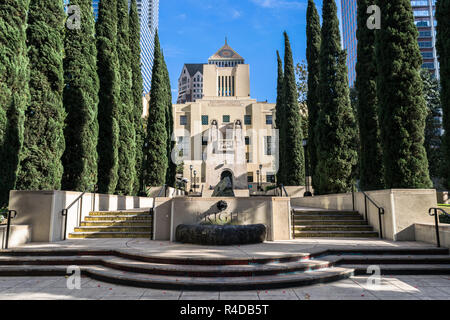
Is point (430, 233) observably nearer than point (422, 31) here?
Yes

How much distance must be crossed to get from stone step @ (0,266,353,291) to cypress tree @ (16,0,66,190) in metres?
4.14

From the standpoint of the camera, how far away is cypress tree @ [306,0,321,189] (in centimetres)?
1684

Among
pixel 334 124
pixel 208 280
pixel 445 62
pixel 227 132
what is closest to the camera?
pixel 208 280

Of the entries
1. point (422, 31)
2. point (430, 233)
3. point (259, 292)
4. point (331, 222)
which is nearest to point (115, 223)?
point (259, 292)

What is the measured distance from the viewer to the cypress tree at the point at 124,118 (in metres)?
14.5

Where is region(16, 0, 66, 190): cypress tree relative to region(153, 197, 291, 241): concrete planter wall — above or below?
above

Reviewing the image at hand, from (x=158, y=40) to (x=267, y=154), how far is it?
81.0ft

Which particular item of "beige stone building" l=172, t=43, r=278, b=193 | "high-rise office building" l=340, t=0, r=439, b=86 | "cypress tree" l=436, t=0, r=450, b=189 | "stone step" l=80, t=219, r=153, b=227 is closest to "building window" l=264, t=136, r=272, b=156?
"beige stone building" l=172, t=43, r=278, b=193

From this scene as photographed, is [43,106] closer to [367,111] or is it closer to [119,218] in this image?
[119,218]

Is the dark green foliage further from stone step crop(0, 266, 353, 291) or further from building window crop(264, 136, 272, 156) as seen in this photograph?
stone step crop(0, 266, 353, 291)

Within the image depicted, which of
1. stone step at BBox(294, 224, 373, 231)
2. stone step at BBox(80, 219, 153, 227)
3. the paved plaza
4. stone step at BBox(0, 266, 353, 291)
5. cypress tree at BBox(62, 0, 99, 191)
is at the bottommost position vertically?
the paved plaza

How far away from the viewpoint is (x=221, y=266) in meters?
5.03

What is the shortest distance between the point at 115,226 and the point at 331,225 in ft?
23.2

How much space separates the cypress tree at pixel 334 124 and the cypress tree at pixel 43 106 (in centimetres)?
1157
